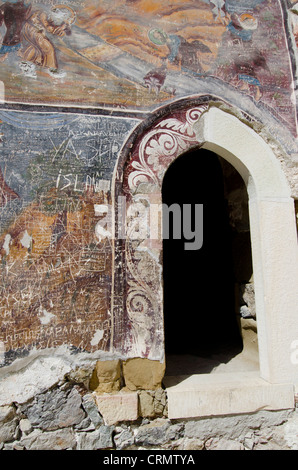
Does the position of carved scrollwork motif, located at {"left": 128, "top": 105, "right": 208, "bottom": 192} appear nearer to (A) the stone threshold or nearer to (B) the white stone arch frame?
(B) the white stone arch frame

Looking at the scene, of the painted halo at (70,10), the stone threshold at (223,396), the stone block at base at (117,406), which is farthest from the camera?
the painted halo at (70,10)

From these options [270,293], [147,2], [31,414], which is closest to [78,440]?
[31,414]

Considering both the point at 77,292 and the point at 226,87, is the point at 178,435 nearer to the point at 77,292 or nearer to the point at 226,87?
the point at 77,292

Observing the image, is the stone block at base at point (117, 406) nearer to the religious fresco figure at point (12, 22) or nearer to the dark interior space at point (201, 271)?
the dark interior space at point (201, 271)

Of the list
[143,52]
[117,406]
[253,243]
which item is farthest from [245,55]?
[117,406]

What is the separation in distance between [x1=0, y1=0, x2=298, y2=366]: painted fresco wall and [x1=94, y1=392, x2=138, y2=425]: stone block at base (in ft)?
1.01

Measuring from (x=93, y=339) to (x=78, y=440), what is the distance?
0.61m

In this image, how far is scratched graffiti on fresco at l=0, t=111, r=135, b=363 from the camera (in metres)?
2.19

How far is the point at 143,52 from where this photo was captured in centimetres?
262

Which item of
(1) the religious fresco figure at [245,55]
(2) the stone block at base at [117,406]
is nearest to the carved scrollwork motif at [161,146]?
(1) the religious fresco figure at [245,55]

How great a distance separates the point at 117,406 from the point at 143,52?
252cm

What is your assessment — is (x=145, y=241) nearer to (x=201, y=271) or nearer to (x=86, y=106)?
(x=86, y=106)

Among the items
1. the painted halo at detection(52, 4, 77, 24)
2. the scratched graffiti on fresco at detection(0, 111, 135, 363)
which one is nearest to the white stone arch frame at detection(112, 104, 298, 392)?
the scratched graffiti on fresco at detection(0, 111, 135, 363)

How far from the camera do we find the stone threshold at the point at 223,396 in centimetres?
228
